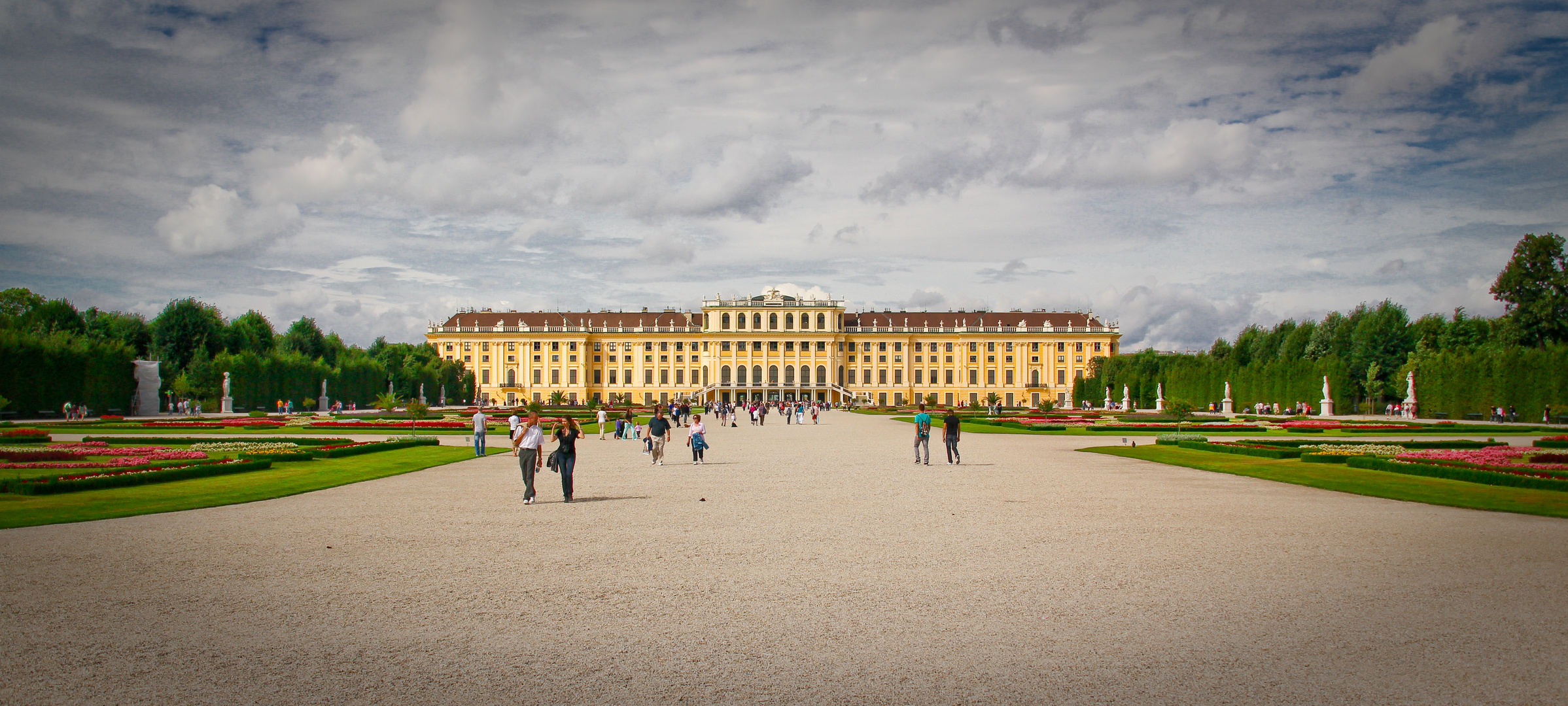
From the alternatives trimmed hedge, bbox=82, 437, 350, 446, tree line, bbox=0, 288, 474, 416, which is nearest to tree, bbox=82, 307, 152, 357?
tree line, bbox=0, 288, 474, 416

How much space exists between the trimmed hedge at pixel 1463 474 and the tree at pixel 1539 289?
40.0 meters

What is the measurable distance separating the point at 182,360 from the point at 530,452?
59581 mm

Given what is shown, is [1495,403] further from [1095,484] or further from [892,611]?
[892,611]

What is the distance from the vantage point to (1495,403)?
4316cm

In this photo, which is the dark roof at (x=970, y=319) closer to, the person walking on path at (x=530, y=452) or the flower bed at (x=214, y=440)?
the flower bed at (x=214, y=440)

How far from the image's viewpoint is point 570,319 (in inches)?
4296

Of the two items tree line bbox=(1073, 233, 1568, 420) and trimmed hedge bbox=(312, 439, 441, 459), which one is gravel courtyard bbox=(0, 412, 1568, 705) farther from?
tree line bbox=(1073, 233, 1568, 420)

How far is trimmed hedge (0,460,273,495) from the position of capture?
1292cm

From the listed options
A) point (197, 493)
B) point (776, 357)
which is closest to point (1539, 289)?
point (197, 493)

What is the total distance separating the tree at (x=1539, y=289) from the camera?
4678 cm

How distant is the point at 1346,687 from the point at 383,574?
22.7ft

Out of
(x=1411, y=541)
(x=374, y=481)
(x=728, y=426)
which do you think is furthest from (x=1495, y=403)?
(x=374, y=481)

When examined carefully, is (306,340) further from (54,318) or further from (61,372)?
(61,372)

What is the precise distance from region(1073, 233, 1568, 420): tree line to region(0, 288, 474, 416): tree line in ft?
174
